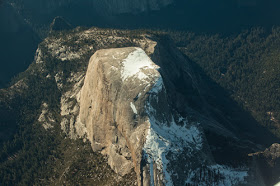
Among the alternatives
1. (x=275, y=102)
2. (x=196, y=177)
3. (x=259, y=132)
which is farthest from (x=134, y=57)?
(x=275, y=102)

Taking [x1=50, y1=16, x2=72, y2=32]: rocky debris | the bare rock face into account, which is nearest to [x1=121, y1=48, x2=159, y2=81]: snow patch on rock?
the bare rock face

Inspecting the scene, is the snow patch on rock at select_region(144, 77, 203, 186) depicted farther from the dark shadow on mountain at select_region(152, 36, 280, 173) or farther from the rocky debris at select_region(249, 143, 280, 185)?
the rocky debris at select_region(249, 143, 280, 185)

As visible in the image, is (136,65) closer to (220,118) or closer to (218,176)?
(218,176)

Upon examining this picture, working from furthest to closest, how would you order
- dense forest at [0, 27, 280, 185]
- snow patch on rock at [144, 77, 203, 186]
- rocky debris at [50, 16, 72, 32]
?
rocky debris at [50, 16, 72, 32] → dense forest at [0, 27, 280, 185] → snow patch on rock at [144, 77, 203, 186]

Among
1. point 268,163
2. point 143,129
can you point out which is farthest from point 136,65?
point 268,163

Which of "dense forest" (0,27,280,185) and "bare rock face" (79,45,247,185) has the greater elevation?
"bare rock face" (79,45,247,185)

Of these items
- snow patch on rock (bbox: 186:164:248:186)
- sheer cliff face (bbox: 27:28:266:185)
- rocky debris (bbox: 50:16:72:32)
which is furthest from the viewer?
rocky debris (bbox: 50:16:72:32)

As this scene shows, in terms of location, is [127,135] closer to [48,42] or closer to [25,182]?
[25,182]

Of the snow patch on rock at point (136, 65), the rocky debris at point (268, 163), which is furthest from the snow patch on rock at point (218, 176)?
the snow patch on rock at point (136, 65)
